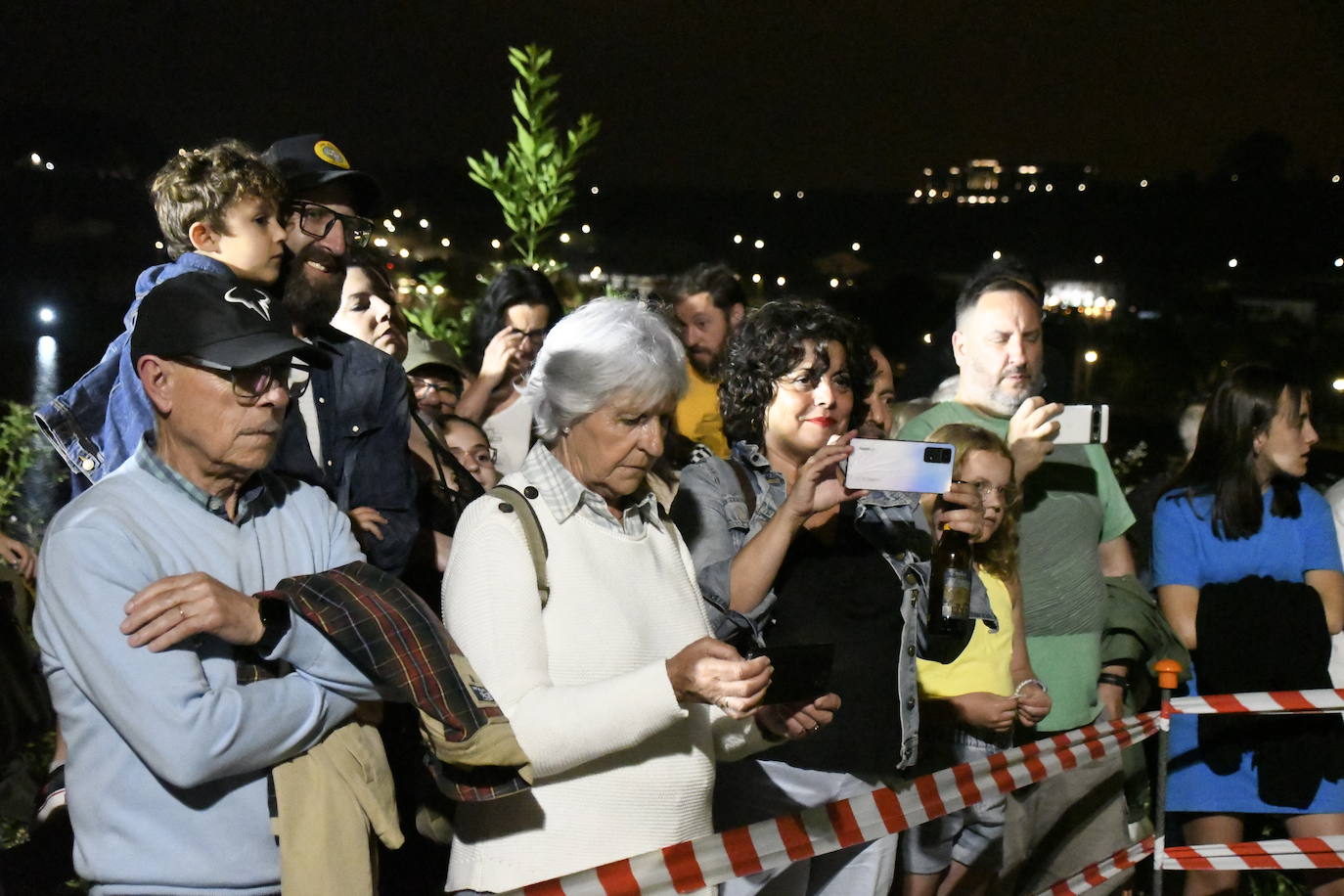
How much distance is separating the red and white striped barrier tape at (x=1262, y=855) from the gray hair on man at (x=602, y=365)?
290cm

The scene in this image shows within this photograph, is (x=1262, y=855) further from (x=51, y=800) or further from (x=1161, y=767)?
(x=51, y=800)

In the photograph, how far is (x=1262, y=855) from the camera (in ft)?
14.8

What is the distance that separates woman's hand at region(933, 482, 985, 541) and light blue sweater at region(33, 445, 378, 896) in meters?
1.82

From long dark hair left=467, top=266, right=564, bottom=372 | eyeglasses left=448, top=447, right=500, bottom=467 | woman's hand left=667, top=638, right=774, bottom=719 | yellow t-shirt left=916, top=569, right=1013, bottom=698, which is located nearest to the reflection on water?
long dark hair left=467, top=266, right=564, bottom=372

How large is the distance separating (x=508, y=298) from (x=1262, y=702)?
325 cm

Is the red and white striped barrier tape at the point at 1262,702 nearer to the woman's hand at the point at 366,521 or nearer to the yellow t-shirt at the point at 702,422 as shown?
the yellow t-shirt at the point at 702,422

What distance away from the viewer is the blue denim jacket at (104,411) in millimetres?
2904

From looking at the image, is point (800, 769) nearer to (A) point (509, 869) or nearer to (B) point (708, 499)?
(B) point (708, 499)

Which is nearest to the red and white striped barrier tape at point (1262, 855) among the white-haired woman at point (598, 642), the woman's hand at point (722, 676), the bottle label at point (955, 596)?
the bottle label at point (955, 596)

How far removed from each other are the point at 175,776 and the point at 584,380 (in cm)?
114

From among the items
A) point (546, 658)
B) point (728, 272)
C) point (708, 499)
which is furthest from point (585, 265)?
point (546, 658)

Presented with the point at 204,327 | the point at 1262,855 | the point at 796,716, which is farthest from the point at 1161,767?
the point at 204,327

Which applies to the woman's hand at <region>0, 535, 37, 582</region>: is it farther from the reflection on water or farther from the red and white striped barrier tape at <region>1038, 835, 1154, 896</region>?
the red and white striped barrier tape at <region>1038, 835, 1154, 896</region>

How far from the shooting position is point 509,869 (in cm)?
252
